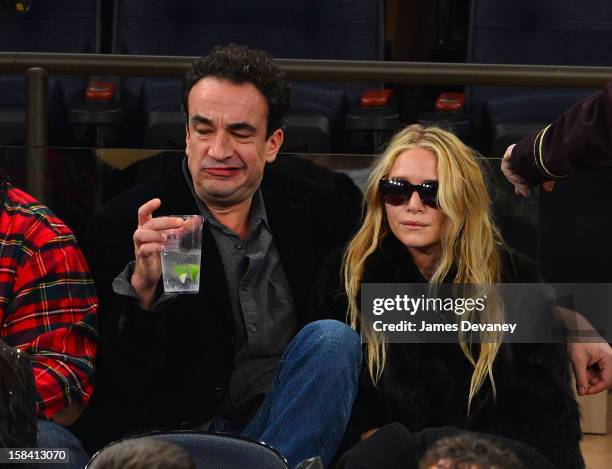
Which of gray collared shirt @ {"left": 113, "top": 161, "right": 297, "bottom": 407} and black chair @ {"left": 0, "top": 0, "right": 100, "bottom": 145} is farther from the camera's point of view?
black chair @ {"left": 0, "top": 0, "right": 100, "bottom": 145}

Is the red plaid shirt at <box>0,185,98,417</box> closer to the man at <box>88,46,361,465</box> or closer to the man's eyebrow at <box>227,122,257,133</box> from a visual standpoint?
the man at <box>88,46,361,465</box>

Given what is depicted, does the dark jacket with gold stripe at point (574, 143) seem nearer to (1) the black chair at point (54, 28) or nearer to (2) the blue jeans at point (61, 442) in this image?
(2) the blue jeans at point (61, 442)

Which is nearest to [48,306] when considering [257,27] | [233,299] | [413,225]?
[233,299]

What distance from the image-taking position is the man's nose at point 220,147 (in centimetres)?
216

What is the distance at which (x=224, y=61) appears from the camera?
2.22 meters

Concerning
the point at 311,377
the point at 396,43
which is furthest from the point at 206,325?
the point at 396,43

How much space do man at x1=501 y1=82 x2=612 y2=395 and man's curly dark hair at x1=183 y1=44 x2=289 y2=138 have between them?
1.44 ft

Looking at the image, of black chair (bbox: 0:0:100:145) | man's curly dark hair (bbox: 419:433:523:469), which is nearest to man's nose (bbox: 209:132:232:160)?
man's curly dark hair (bbox: 419:433:523:469)

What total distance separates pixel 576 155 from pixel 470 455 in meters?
0.77

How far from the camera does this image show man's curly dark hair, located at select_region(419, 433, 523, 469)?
139cm

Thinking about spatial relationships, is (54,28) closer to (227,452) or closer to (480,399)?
(480,399)

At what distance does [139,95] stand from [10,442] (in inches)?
80.8

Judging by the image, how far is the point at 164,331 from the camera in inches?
82.2

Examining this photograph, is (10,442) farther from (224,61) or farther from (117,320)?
(224,61)
